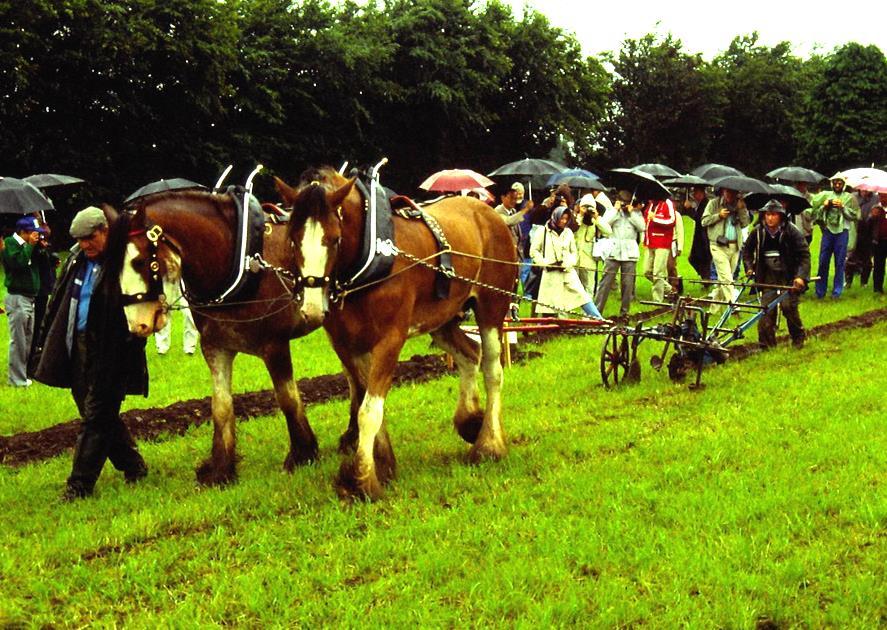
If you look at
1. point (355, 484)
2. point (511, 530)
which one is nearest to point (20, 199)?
point (355, 484)

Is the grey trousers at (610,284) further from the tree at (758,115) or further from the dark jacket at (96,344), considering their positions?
the tree at (758,115)

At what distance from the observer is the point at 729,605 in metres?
4.85

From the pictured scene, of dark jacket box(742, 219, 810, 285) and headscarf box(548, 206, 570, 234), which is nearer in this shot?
dark jacket box(742, 219, 810, 285)

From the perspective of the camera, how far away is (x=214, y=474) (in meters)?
7.29

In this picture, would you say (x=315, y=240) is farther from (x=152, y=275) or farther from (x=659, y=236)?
(x=659, y=236)

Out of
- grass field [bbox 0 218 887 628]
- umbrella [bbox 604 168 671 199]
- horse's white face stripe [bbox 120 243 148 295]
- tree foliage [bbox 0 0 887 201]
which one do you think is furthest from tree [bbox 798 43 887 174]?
horse's white face stripe [bbox 120 243 148 295]

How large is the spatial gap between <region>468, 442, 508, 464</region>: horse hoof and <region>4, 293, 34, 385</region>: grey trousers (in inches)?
277

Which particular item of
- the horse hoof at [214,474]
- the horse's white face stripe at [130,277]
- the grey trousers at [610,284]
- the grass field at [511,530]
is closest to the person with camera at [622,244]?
the grey trousers at [610,284]

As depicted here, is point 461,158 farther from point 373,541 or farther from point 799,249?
point 373,541

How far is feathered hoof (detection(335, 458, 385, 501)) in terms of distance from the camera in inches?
260

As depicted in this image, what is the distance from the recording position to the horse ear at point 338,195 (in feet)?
20.2

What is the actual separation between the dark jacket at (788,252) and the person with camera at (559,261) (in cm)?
248

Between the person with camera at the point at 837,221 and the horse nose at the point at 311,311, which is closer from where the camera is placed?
the horse nose at the point at 311,311

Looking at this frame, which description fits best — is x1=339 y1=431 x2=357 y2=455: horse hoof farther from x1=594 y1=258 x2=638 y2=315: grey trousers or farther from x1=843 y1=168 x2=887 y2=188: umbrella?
x1=843 y1=168 x2=887 y2=188: umbrella
